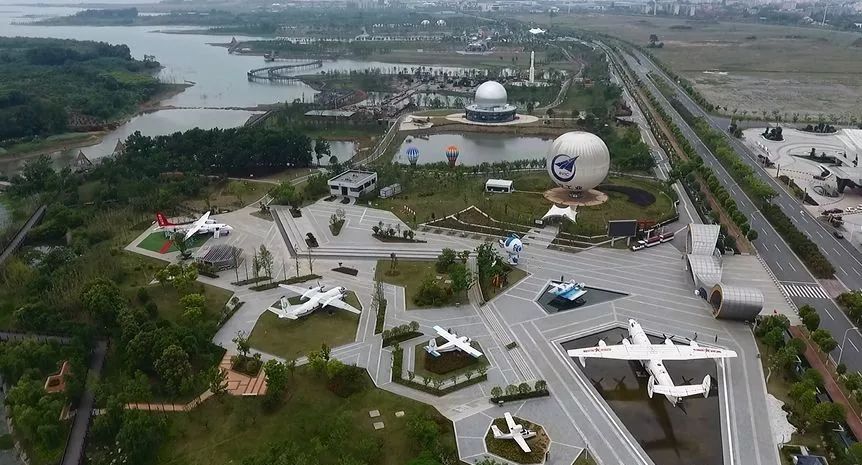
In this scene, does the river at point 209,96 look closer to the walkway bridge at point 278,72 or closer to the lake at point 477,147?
the walkway bridge at point 278,72

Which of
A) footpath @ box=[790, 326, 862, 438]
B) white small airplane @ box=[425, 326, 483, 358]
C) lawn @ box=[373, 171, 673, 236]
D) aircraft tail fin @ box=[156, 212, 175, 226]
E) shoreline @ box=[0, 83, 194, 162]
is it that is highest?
shoreline @ box=[0, 83, 194, 162]

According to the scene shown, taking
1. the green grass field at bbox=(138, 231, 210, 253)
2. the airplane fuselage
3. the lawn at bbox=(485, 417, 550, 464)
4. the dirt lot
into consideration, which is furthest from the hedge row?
the dirt lot

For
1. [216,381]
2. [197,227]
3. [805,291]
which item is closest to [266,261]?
[197,227]

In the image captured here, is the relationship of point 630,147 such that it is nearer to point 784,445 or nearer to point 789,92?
point 784,445

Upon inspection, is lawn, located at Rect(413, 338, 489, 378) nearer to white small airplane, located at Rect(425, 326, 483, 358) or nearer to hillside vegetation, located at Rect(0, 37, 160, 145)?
white small airplane, located at Rect(425, 326, 483, 358)

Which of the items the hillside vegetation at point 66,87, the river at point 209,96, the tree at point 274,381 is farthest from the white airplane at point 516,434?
the hillside vegetation at point 66,87

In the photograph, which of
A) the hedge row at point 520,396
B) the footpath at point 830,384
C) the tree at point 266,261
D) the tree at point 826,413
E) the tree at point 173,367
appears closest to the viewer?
the tree at point 826,413
